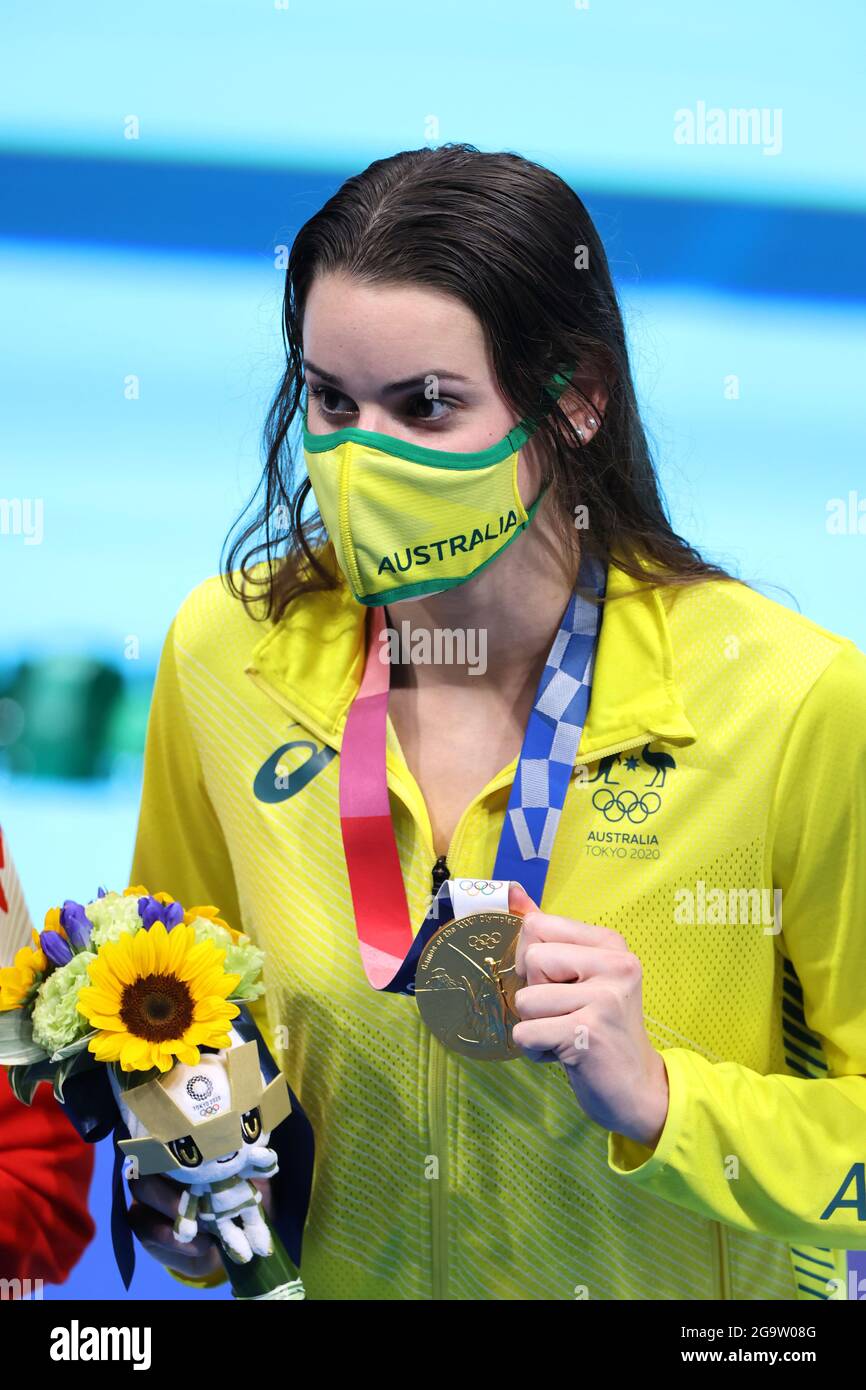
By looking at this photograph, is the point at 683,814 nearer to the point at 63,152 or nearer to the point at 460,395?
the point at 460,395

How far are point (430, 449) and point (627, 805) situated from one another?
1.66 feet

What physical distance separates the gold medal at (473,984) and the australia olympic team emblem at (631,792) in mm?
223

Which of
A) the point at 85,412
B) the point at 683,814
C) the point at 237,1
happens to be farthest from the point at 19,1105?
the point at 237,1

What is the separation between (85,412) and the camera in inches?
204

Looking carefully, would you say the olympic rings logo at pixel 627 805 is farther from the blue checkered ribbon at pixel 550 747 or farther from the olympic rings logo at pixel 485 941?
the olympic rings logo at pixel 485 941

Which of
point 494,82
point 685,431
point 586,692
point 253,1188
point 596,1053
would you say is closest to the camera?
point 596,1053

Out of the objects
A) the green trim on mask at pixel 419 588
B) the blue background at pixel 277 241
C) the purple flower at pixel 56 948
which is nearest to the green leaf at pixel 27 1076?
the purple flower at pixel 56 948

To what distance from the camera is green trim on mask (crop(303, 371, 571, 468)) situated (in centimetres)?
188

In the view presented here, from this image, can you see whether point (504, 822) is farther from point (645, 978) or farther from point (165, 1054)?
point (165, 1054)

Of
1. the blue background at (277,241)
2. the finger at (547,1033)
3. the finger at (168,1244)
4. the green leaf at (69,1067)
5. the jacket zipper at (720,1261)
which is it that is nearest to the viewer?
the finger at (547,1033)

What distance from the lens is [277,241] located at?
4098 millimetres

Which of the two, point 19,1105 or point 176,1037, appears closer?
point 176,1037

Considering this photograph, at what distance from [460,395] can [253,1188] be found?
0.98 metres

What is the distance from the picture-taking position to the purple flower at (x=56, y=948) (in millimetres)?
1842
